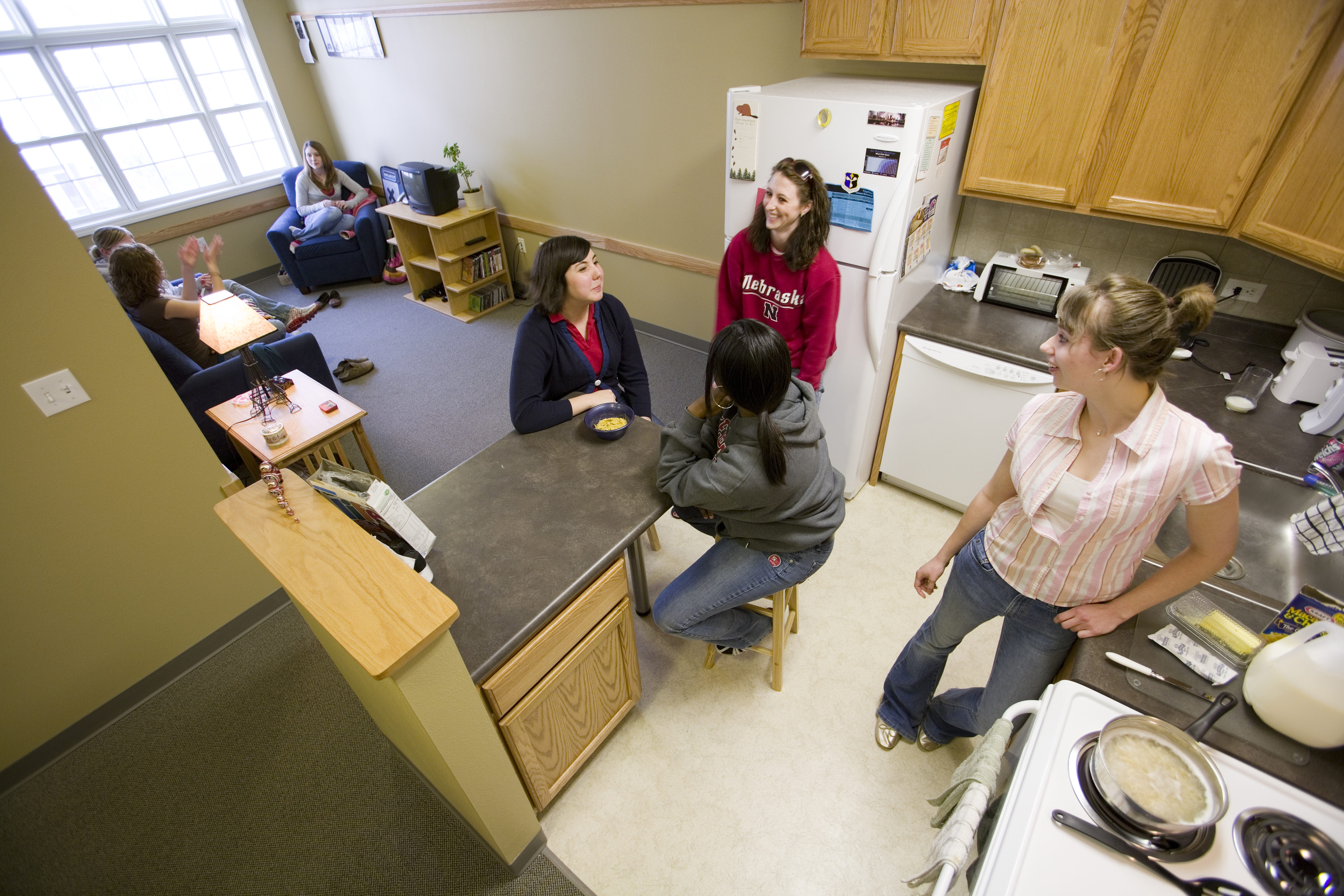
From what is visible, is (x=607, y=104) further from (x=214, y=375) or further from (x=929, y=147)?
(x=214, y=375)

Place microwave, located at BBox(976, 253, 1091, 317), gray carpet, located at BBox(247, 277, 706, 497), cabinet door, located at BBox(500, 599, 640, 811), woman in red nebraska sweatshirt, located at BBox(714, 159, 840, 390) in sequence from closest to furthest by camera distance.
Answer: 1. cabinet door, located at BBox(500, 599, 640, 811)
2. woman in red nebraska sweatshirt, located at BBox(714, 159, 840, 390)
3. microwave, located at BBox(976, 253, 1091, 317)
4. gray carpet, located at BBox(247, 277, 706, 497)

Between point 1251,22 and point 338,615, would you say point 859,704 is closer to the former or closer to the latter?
point 338,615

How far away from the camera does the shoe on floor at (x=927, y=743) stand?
6.47 feet

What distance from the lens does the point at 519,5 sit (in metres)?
3.64

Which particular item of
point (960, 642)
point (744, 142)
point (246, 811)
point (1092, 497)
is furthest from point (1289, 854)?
point (246, 811)

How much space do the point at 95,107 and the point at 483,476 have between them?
5700 mm

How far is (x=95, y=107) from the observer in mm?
4699

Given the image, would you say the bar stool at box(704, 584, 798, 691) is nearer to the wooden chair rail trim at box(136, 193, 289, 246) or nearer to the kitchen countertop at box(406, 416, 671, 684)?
the kitchen countertop at box(406, 416, 671, 684)

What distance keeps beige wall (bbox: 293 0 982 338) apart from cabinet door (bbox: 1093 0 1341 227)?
2.37 feet

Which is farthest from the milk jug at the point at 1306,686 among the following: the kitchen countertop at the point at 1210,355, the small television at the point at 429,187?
the small television at the point at 429,187

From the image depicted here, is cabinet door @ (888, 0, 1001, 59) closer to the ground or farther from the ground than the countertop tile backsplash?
farther from the ground

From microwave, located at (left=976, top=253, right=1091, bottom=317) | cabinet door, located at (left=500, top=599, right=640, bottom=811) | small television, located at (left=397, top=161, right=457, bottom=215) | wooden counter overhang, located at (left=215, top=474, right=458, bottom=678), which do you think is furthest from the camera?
small television, located at (left=397, top=161, right=457, bottom=215)

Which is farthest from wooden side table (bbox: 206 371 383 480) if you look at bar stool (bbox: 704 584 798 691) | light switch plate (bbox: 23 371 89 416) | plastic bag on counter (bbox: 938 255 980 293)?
plastic bag on counter (bbox: 938 255 980 293)

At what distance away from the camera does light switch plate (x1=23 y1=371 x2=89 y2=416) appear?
1813mm
